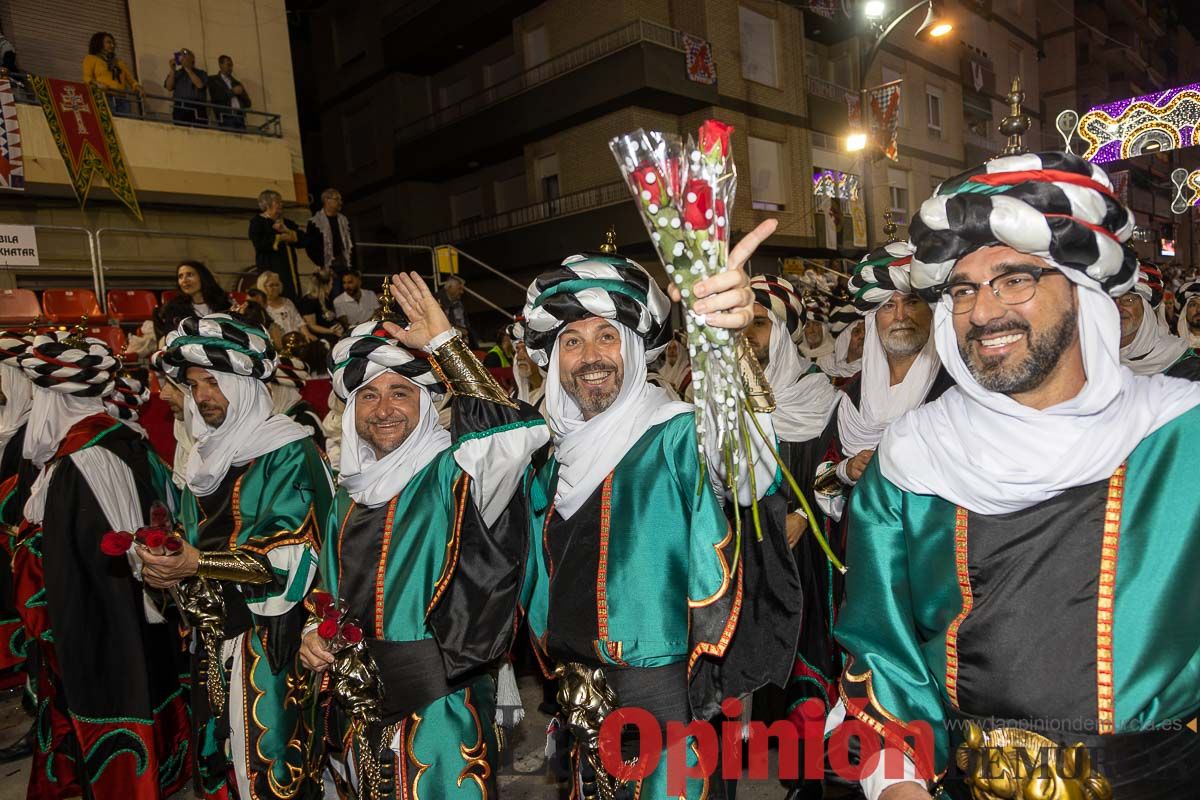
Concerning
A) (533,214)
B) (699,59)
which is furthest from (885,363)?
(533,214)

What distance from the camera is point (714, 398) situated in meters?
1.89

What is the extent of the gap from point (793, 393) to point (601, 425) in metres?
2.18

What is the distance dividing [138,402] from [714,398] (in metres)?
3.98

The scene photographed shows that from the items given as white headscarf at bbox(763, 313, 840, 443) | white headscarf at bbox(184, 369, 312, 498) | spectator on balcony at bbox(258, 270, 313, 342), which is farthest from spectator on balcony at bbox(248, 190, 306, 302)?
white headscarf at bbox(763, 313, 840, 443)

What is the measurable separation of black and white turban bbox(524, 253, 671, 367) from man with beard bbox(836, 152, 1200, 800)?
1034mm

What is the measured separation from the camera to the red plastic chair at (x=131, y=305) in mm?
10230

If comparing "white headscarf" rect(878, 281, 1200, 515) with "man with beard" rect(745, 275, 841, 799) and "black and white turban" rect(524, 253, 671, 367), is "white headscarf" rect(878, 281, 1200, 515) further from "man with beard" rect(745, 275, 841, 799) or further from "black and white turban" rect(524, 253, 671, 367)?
"man with beard" rect(745, 275, 841, 799)

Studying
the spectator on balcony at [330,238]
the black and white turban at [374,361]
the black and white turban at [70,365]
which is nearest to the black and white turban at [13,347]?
the black and white turban at [70,365]

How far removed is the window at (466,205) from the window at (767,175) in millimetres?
8538

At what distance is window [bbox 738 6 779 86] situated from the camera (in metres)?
19.9

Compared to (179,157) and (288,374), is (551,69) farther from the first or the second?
(288,374)

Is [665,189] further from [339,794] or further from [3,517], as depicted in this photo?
[3,517]

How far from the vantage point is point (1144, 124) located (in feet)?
44.8

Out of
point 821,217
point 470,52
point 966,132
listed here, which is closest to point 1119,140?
point 821,217
